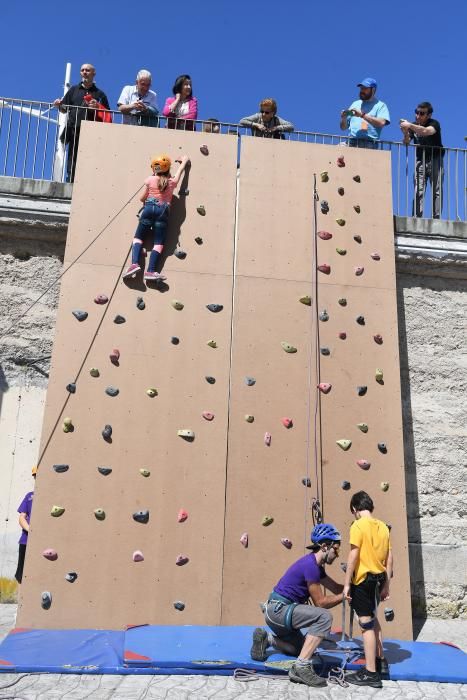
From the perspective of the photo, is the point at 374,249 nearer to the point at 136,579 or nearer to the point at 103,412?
the point at 103,412

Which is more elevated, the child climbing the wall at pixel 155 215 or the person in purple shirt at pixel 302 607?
the child climbing the wall at pixel 155 215

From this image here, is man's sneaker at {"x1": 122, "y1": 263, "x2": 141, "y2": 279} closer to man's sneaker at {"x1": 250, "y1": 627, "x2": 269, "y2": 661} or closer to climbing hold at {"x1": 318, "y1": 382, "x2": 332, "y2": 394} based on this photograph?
climbing hold at {"x1": 318, "y1": 382, "x2": 332, "y2": 394}

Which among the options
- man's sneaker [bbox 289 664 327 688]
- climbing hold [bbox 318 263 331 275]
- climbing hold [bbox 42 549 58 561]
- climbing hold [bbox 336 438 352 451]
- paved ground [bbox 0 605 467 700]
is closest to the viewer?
paved ground [bbox 0 605 467 700]

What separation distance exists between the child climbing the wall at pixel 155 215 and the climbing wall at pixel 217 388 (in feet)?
0.56

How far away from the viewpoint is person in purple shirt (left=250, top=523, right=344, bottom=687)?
5.11 metres

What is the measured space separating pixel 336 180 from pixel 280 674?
16.5ft

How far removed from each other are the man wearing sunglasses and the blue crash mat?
502 centimetres

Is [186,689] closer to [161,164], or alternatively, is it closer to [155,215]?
[155,215]

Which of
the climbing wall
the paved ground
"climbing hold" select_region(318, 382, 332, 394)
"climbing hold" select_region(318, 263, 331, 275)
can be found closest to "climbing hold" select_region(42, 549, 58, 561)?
the climbing wall

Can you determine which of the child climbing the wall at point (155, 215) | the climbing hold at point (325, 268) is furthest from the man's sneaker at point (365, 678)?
the child climbing the wall at point (155, 215)

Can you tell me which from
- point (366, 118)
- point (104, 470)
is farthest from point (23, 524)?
point (366, 118)

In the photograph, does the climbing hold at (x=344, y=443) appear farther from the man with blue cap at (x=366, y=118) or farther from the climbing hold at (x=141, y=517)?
the man with blue cap at (x=366, y=118)

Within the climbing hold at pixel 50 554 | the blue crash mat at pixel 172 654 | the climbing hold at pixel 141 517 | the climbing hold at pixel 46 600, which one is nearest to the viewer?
the blue crash mat at pixel 172 654

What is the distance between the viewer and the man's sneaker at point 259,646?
519 centimetres
